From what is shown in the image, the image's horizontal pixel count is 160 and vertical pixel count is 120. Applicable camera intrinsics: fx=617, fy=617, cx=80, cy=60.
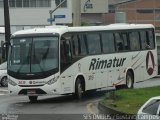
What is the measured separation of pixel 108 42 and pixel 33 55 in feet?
15.7

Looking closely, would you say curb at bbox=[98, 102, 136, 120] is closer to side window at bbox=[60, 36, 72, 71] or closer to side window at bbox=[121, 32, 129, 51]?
side window at bbox=[60, 36, 72, 71]

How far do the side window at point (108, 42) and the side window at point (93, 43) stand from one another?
1.27ft

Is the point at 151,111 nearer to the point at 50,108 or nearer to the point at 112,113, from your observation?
the point at 112,113

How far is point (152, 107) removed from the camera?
1227cm

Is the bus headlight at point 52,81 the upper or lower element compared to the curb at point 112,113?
upper

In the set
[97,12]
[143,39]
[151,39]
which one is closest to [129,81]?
[143,39]

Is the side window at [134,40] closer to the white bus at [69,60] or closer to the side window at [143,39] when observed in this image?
the white bus at [69,60]

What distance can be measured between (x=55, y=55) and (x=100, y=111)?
4530 millimetres

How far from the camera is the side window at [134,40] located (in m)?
29.8

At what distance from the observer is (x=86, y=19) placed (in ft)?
463

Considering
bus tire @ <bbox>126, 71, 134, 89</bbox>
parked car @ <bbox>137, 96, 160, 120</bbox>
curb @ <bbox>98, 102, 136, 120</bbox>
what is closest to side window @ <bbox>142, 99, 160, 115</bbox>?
parked car @ <bbox>137, 96, 160, 120</bbox>

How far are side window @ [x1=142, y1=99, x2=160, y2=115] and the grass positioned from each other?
206 inches

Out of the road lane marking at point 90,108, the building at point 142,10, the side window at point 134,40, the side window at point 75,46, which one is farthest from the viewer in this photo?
the building at point 142,10

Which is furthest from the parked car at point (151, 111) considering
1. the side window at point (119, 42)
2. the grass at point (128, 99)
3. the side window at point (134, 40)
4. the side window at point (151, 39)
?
the side window at point (151, 39)
